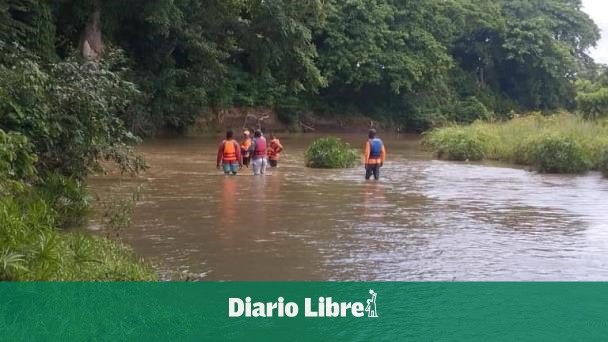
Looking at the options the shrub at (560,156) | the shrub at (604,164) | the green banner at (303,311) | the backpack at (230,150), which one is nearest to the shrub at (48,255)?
the green banner at (303,311)

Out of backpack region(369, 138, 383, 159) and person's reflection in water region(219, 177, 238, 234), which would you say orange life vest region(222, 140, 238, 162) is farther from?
backpack region(369, 138, 383, 159)

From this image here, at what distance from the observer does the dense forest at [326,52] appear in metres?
32.9

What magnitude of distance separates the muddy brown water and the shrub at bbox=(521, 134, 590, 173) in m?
1.23

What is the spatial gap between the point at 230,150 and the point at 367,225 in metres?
8.50

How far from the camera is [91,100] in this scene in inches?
439

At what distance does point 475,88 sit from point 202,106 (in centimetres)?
2942

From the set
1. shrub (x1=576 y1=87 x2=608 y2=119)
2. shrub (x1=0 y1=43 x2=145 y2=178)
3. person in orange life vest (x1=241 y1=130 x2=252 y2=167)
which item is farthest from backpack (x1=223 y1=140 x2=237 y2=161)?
shrub (x1=576 y1=87 x2=608 y2=119)

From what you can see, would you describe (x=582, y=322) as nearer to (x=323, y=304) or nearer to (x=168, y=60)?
(x=323, y=304)

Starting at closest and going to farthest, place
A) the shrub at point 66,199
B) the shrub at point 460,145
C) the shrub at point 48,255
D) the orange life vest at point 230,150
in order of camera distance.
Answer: the shrub at point 48,255
the shrub at point 66,199
the orange life vest at point 230,150
the shrub at point 460,145

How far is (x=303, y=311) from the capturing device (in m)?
7.25

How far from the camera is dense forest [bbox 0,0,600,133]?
32.9m

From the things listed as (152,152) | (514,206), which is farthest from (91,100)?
(152,152)

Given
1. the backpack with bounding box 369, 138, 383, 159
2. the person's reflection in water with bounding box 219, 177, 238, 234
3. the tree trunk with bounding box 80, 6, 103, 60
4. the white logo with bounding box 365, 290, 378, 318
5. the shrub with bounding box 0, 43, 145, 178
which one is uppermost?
the tree trunk with bounding box 80, 6, 103, 60

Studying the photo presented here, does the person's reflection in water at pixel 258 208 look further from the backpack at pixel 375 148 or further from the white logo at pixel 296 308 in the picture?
the white logo at pixel 296 308
